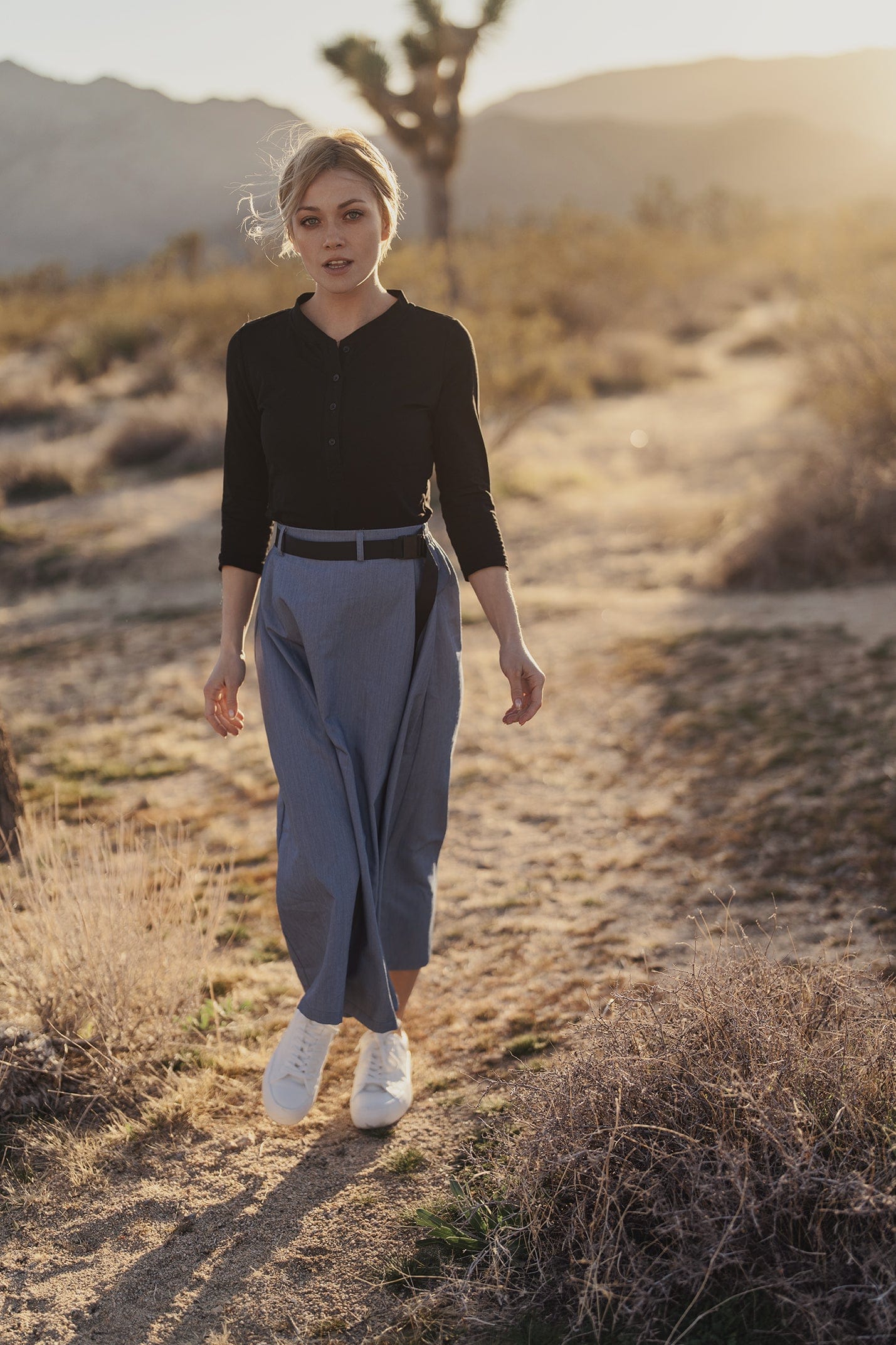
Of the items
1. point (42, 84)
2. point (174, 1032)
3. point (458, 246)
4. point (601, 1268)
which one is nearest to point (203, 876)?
point (174, 1032)

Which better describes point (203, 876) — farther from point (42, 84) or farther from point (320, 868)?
point (42, 84)

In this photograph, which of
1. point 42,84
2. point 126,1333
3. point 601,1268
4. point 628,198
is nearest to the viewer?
point 601,1268

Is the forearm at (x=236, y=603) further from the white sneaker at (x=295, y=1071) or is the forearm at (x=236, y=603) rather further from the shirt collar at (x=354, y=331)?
the white sneaker at (x=295, y=1071)

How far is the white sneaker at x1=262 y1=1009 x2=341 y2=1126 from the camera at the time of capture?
7.59 ft

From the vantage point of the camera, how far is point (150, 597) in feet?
25.9

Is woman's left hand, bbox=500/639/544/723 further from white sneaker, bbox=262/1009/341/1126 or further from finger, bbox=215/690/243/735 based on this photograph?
white sneaker, bbox=262/1009/341/1126

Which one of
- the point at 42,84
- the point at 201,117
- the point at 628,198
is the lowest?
the point at 42,84

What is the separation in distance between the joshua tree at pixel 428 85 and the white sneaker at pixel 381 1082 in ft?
44.7

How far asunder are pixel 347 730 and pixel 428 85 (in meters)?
16.4

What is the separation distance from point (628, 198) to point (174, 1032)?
351 feet

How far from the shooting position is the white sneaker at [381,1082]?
7.88ft

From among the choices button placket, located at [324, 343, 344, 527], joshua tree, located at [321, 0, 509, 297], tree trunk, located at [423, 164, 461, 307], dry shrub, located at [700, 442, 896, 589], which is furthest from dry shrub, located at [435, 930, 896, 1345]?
tree trunk, located at [423, 164, 461, 307]

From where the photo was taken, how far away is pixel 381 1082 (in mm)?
2441

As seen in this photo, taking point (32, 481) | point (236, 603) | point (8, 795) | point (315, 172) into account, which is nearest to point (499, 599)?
point (236, 603)
